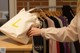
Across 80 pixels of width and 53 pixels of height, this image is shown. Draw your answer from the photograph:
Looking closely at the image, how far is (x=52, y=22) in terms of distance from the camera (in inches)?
81.8

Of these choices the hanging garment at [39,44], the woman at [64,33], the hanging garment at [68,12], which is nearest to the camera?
the woman at [64,33]

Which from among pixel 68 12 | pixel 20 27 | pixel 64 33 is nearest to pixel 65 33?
pixel 64 33

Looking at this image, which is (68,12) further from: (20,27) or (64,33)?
(20,27)

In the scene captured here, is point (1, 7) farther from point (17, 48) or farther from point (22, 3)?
point (17, 48)

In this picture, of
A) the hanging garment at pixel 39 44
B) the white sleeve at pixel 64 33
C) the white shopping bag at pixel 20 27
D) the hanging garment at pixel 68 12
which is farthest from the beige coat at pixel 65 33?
the hanging garment at pixel 68 12

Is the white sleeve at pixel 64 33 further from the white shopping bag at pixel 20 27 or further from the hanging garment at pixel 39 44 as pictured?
the hanging garment at pixel 39 44

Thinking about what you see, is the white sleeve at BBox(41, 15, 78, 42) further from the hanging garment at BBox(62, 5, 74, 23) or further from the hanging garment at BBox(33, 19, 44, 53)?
Answer: the hanging garment at BBox(62, 5, 74, 23)

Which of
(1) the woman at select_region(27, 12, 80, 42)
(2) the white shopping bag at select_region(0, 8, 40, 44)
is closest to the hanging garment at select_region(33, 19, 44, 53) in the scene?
(2) the white shopping bag at select_region(0, 8, 40, 44)

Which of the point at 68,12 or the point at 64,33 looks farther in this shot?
→ the point at 68,12

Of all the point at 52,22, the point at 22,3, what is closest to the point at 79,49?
the point at 52,22

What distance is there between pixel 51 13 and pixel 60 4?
349 mm

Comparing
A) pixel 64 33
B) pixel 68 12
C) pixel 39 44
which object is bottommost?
pixel 39 44

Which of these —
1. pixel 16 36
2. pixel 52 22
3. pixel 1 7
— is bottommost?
pixel 16 36

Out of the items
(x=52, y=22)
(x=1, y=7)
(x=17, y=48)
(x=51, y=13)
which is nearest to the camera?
(x=17, y=48)
